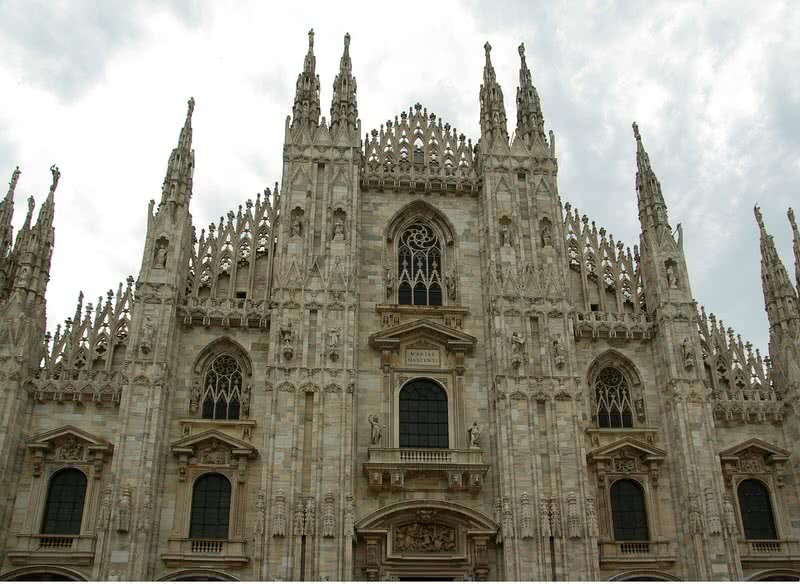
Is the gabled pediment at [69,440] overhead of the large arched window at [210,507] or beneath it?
overhead

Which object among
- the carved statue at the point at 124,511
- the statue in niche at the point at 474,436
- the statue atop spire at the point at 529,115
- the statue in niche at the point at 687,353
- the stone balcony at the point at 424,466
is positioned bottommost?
the carved statue at the point at 124,511

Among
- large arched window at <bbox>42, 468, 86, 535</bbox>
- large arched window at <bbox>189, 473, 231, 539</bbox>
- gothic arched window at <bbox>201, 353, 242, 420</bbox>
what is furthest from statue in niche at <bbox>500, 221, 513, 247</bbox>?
large arched window at <bbox>42, 468, 86, 535</bbox>

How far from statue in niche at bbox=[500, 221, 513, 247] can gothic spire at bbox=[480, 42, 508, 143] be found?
11.7ft

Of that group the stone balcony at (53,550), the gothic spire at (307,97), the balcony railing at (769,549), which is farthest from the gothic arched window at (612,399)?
the stone balcony at (53,550)

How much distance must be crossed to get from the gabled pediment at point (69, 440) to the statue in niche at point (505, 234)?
46.1 ft

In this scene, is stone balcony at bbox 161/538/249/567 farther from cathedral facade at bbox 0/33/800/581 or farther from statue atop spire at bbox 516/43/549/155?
statue atop spire at bbox 516/43/549/155

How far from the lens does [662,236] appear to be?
27750 millimetres

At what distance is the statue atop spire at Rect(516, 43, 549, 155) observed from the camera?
96.9 ft

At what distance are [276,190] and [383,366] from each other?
7.80m

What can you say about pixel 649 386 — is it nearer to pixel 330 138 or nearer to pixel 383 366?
pixel 383 366

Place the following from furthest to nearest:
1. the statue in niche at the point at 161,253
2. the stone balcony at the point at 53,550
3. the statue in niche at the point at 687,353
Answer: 1. the statue in niche at the point at 161,253
2. the statue in niche at the point at 687,353
3. the stone balcony at the point at 53,550

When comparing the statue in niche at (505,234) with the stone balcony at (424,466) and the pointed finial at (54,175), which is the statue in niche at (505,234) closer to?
the stone balcony at (424,466)

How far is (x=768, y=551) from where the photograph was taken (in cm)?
2433

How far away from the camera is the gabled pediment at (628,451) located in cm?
2464
